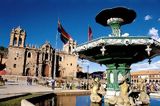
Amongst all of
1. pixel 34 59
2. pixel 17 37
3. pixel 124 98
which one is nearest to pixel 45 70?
pixel 34 59

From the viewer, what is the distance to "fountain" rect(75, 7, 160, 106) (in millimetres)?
10258

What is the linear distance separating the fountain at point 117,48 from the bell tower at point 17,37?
5210cm

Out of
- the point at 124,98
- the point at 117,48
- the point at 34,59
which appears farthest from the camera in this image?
the point at 34,59

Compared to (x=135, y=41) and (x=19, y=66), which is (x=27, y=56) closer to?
(x=19, y=66)

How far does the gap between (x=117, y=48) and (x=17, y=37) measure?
55.4 metres

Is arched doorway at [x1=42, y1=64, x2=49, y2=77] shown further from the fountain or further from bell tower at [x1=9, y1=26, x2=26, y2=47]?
the fountain

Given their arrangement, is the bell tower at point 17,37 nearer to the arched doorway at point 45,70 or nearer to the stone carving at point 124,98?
the arched doorway at point 45,70

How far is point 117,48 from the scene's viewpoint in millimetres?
10742

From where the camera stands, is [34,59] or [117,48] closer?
[117,48]

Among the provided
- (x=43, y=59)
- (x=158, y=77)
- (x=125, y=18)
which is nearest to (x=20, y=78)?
(x=43, y=59)

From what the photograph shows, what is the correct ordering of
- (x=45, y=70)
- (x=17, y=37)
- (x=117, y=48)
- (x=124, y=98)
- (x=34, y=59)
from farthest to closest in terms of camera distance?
(x=45, y=70) → (x=34, y=59) → (x=17, y=37) → (x=117, y=48) → (x=124, y=98)

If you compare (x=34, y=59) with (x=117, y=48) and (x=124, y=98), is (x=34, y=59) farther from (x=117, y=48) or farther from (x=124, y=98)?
(x=124, y=98)

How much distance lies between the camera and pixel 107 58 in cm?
1178

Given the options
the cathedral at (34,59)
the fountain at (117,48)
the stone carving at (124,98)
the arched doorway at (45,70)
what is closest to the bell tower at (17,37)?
the cathedral at (34,59)
